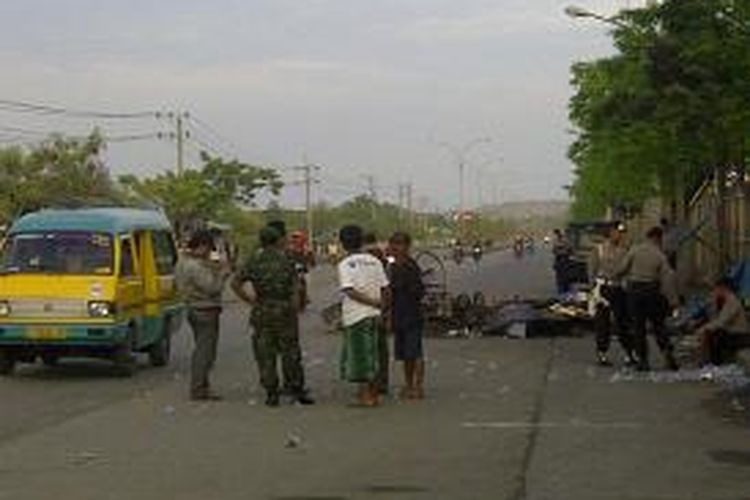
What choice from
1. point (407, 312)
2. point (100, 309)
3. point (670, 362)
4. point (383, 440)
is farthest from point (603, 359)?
point (383, 440)

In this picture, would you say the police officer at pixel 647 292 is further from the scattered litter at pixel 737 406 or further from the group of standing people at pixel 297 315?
the group of standing people at pixel 297 315

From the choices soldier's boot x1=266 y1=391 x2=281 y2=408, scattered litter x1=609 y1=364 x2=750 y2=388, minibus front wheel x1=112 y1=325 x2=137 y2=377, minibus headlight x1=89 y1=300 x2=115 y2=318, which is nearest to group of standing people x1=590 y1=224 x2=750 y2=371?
scattered litter x1=609 y1=364 x2=750 y2=388

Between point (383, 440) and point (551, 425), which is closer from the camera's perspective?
point (383, 440)

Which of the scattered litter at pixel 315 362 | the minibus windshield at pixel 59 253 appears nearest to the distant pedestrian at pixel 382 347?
the minibus windshield at pixel 59 253

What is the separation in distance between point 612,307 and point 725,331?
6.76 feet

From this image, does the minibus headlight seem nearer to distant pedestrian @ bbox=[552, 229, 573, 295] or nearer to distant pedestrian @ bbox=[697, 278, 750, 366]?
distant pedestrian @ bbox=[697, 278, 750, 366]

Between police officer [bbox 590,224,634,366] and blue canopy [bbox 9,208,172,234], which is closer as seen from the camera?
police officer [bbox 590,224,634,366]

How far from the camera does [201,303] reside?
1678 centimetres

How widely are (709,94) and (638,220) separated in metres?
40.2

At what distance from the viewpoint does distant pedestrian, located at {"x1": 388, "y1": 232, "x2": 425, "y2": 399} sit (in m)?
16.6

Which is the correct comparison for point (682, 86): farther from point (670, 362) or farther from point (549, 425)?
point (549, 425)

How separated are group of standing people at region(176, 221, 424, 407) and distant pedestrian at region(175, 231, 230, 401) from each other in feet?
0.03

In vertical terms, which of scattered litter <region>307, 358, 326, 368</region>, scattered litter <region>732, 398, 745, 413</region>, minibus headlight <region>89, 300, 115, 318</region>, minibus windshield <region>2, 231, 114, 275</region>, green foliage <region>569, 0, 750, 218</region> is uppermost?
green foliage <region>569, 0, 750, 218</region>

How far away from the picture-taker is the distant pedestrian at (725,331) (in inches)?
727
